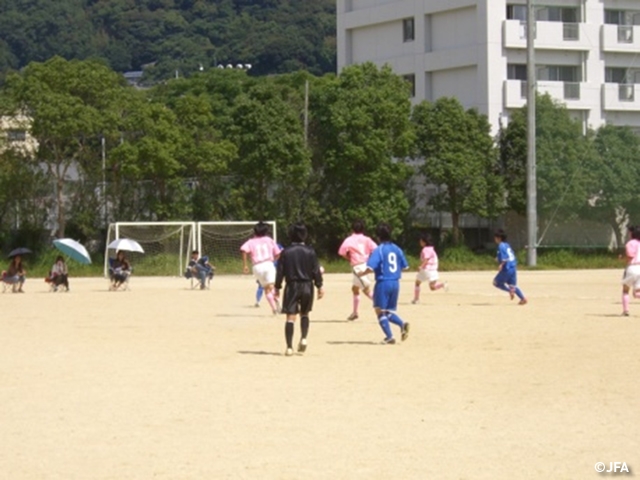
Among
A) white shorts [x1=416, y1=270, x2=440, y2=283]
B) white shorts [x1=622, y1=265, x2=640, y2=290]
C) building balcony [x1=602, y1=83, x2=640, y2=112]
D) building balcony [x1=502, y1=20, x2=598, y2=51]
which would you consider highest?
building balcony [x1=502, y1=20, x2=598, y2=51]

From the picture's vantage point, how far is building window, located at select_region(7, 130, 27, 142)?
164 ft

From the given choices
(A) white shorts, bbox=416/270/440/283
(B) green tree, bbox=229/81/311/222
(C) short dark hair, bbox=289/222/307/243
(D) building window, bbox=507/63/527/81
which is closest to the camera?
(C) short dark hair, bbox=289/222/307/243

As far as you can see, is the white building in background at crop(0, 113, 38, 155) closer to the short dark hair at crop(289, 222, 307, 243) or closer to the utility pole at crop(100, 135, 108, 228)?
the utility pole at crop(100, 135, 108, 228)

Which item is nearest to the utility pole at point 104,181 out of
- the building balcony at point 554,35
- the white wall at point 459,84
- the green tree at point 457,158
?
the green tree at point 457,158

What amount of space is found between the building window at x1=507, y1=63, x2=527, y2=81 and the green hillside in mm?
76359

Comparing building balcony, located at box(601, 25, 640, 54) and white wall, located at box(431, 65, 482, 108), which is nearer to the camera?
white wall, located at box(431, 65, 482, 108)

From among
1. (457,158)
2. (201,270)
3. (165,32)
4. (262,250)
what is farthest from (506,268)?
(165,32)

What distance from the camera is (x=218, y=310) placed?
85.2ft

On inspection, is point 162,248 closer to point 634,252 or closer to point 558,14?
point 558,14

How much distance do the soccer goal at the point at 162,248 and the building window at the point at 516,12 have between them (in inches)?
804

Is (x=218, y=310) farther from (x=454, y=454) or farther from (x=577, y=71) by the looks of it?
(x=577, y=71)

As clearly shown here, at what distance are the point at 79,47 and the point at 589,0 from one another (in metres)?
96.8

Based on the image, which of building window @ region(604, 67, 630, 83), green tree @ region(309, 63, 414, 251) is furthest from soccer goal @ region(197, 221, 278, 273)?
building window @ region(604, 67, 630, 83)

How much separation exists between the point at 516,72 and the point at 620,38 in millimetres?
5346
